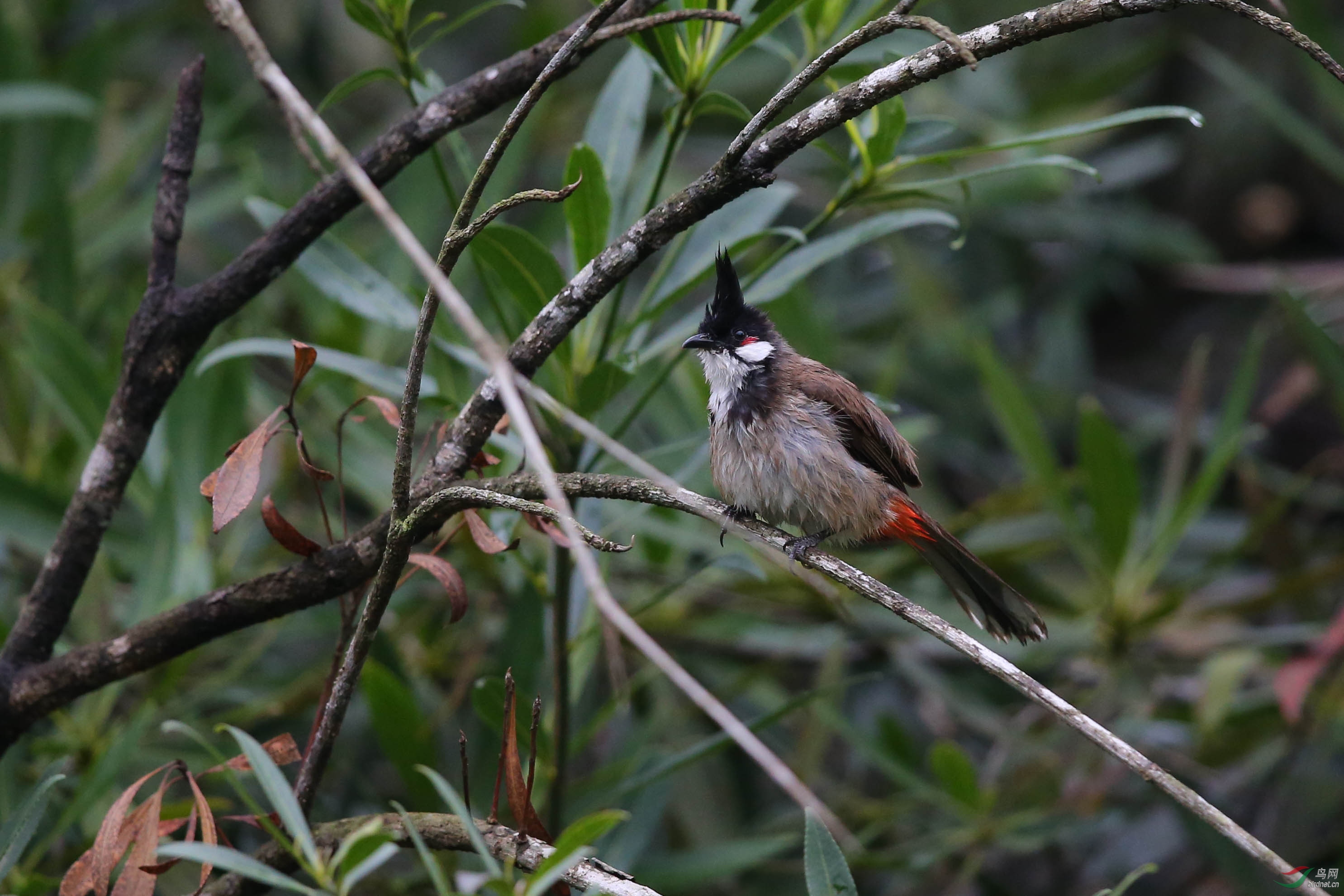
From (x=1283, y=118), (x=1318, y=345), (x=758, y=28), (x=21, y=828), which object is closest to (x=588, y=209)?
(x=758, y=28)

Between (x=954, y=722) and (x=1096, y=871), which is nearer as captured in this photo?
(x=1096, y=871)

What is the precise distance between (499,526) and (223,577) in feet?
4.39

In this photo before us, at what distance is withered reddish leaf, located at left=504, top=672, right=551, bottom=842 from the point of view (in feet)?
5.65

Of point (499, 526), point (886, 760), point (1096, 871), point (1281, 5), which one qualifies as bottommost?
point (1096, 871)

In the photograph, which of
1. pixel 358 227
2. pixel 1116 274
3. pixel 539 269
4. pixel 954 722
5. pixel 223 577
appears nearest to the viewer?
pixel 539 269

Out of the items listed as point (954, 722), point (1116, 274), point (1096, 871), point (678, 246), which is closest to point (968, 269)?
point (1116, 274)

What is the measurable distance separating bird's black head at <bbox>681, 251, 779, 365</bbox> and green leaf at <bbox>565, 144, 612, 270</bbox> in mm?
395

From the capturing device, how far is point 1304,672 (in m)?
3.26

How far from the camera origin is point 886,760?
3.67m

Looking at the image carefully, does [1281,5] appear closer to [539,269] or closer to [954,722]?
[539,269]

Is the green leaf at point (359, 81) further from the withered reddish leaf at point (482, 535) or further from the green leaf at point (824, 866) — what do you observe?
the green leaf at point (824, 866)

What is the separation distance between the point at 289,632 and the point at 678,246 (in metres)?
1.92

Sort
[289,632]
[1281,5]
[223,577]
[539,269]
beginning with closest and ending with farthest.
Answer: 1. [1281,5]
2. [539,269]
3. [223,577]
4. [289,632]

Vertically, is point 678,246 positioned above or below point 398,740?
above
